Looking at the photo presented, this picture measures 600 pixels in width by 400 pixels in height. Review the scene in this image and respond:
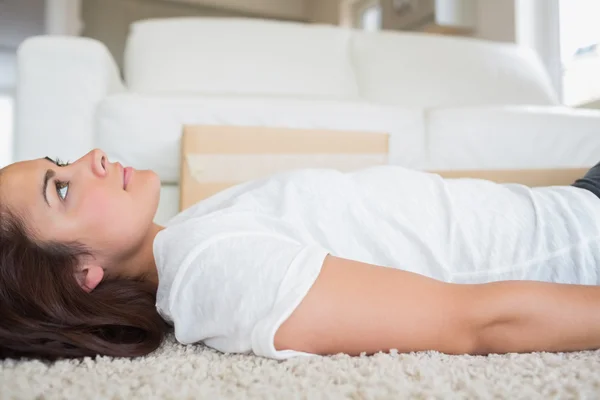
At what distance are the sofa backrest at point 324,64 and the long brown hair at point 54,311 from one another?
1.04 m

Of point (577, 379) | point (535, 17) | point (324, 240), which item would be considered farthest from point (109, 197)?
point (535, 17)

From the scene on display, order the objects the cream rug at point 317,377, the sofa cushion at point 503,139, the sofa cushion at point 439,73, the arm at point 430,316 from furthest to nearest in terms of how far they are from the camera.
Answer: the sofa cushion at point 439,73 < the sofa cushion at point 503,139 < the arm at point 430,316 < the cream rug at point 317,377

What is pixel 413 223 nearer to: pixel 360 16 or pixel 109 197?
pixel 109 197

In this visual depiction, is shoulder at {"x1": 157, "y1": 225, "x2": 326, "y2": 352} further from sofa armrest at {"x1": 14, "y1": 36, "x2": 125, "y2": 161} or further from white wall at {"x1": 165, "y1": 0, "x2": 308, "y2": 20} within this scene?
white wall at {"x1": 165, "y1": 0, "x2": 308, "y2": 20}

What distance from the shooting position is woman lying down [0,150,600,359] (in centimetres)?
60

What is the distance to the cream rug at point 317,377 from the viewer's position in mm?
479

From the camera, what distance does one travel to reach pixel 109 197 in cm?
75

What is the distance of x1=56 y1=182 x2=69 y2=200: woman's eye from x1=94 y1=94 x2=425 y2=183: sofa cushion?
0.68 meters

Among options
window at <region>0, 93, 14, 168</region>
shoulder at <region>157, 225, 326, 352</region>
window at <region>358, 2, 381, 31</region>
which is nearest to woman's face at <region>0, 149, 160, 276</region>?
shoulder at <region>157, 225, 326, 352</region>

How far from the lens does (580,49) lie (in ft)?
8.76

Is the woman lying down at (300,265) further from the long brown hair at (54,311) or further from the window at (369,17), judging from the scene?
the window at (369,17)

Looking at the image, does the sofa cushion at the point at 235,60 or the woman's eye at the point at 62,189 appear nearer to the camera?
the woman's eye at the point at 62,189

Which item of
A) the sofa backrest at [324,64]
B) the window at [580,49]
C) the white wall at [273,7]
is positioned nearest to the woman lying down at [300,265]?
the sofa backrest at [324,64]

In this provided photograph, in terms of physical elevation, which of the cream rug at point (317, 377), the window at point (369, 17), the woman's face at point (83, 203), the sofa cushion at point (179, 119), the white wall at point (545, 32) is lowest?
the cream rug at point (317, 377)
